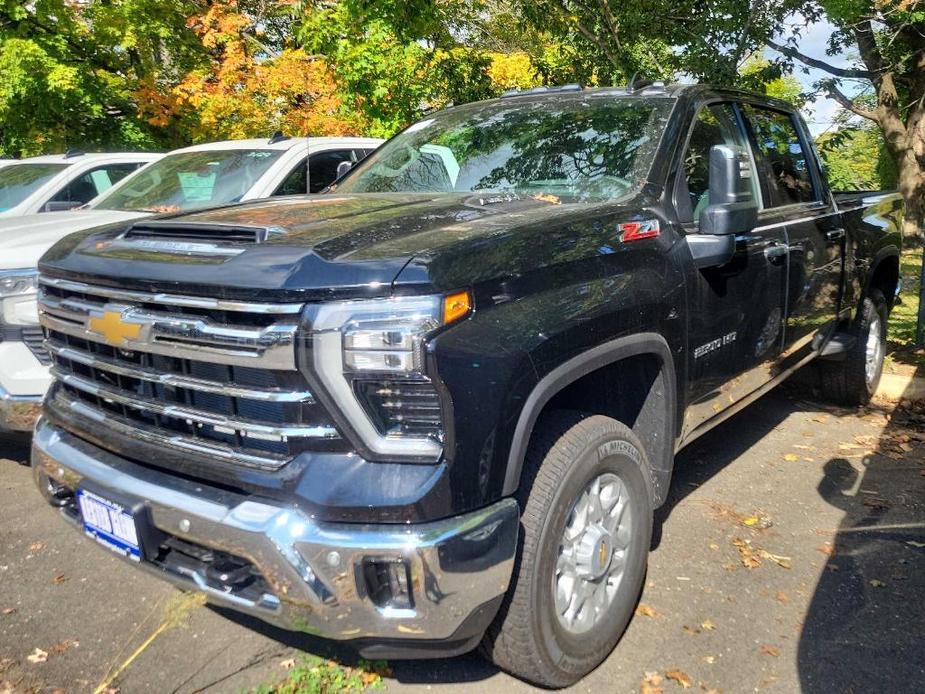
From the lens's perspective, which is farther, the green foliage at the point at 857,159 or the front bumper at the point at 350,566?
the green foliage at the point at 857,159

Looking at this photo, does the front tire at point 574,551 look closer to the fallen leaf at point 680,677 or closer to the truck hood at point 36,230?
the fallen leaf at point 680,677

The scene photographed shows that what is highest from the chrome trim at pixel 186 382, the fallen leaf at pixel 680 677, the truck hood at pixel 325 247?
the truck hood at pixel 325 247

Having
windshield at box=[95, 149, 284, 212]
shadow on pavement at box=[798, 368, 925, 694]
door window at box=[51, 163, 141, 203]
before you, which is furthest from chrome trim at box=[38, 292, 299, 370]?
door window at box=[51, 163, 141, 203]

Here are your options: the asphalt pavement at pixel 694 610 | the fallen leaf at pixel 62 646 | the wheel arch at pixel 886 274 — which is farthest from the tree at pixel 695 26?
the fallen leaf at pixel 62 646

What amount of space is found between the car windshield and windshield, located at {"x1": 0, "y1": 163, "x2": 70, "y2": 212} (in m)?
4.46

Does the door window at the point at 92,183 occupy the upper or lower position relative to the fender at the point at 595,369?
upper

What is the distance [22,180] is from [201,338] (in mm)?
6453

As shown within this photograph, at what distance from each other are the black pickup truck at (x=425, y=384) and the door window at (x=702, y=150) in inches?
0.8

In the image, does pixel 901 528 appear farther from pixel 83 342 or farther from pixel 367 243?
pixel 83 342

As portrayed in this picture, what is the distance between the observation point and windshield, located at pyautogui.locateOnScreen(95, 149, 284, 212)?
242 inches

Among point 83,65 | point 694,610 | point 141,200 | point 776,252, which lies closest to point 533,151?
point 776,252

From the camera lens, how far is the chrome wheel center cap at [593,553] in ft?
9.11

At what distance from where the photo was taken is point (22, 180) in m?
7.69

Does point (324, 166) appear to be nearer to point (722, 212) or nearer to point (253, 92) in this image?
point (253, 92)
